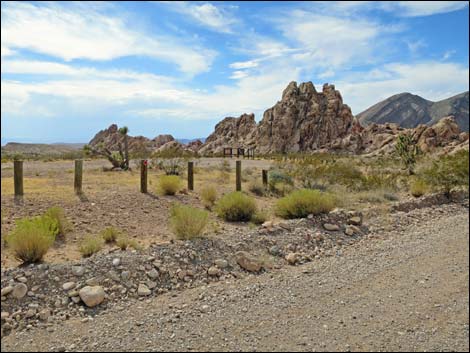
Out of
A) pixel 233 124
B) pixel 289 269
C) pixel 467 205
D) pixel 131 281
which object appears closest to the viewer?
pixel 131 281

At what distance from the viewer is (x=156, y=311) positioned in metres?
5.41

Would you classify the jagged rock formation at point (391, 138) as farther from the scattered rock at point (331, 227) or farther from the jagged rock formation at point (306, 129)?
the scattered rock at point (331, 227)

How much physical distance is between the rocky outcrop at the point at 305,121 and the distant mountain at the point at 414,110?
68.5 ft

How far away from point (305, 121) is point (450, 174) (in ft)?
→ 213

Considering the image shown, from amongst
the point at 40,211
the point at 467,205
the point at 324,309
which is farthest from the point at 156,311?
the point at 467,205

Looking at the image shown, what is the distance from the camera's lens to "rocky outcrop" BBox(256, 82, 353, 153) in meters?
76.4

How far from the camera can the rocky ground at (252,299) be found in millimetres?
4613

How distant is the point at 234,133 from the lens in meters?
85.6

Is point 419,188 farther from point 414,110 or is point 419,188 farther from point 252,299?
point 414,110

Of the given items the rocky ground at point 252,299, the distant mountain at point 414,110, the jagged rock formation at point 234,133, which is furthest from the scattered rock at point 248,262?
the distant mountain at point 414,110

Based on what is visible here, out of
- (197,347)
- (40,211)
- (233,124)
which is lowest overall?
(197,347)

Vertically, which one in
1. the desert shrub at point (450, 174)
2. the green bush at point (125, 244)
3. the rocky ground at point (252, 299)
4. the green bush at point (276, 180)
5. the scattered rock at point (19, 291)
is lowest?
the rocky ground at point (252, 299)

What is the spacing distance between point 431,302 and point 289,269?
2.39 meters

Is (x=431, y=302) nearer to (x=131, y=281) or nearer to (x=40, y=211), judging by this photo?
(x=131, y=281)
